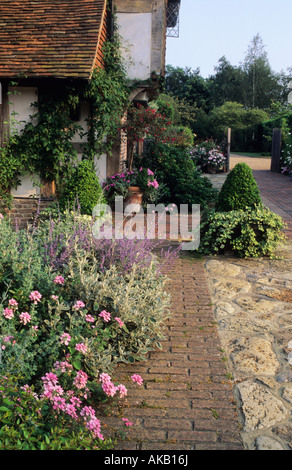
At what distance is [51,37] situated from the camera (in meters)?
10.0

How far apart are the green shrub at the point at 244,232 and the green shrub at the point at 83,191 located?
248cm

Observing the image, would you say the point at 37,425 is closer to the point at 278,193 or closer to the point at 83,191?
the point at 83,191

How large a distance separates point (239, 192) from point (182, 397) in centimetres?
489

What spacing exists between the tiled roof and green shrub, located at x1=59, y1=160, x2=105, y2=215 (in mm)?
2003

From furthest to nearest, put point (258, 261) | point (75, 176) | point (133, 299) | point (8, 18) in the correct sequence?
point (8, 18) → point (75, 176) → point (258, 261) → point (133, 299)

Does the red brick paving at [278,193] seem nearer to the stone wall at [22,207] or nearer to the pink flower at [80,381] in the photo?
the stone wall at [22,207]

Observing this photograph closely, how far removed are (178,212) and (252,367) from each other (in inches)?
284

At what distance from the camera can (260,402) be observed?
3.25 metres

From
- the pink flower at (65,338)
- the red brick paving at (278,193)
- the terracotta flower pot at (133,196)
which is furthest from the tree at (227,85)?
the pink flower at (65,338)

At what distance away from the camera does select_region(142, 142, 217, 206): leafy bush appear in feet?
37.2

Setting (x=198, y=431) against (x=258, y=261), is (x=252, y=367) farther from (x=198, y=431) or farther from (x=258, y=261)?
(x=258, y=261)

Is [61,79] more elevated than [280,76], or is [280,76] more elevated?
[280,76]

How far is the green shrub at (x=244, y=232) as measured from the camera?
7.00 meters

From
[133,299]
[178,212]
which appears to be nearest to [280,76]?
[178,212]
